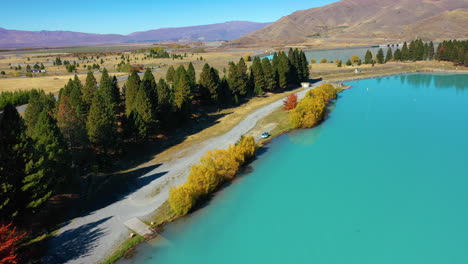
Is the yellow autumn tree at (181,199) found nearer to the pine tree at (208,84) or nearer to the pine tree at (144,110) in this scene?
the pine tree at (144,110)

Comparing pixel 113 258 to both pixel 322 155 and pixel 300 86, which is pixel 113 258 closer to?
pixel 322 155

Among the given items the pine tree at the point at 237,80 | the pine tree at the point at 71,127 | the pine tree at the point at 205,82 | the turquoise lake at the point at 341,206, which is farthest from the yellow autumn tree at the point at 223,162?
the pine tree at the point at 237,80

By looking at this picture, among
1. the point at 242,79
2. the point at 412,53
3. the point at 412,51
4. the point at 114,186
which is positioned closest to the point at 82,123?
the point at 114,186

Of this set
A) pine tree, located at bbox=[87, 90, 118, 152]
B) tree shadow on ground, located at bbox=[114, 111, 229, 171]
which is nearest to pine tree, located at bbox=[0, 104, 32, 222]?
pine tree, located at bbox=[87, 90, 118, 152]

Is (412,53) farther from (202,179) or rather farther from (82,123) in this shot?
(82,123)

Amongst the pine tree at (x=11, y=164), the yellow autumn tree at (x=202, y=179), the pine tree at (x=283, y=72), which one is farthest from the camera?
the pine tree at (x=283, y=72)

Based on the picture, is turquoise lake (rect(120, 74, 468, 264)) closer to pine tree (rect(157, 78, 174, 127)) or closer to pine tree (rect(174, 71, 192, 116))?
pine tree (rect(174, 71, 192, 116))

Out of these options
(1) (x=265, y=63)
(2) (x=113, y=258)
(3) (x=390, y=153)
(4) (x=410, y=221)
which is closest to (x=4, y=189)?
(2) (x=113, y=258)
